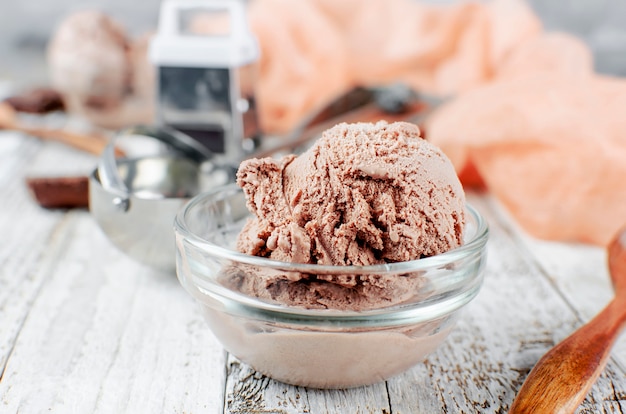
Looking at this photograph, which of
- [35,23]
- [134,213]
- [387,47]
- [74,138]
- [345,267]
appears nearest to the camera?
→ [345,267]

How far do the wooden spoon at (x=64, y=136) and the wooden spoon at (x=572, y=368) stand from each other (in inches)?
50.9

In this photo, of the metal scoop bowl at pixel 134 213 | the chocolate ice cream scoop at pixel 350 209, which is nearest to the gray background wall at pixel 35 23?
the metal scoop bowl at pixel 134 213

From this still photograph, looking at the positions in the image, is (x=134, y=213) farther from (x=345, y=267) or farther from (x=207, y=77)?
(x=207, y=77)

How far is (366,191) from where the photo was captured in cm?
79

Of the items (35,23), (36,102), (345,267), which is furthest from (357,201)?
(35,23)

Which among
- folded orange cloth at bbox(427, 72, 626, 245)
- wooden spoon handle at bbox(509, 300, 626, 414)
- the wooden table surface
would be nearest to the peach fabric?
folded orange cloth at bbox(427, 72, 626, 245)

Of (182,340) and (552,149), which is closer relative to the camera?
(182,340)

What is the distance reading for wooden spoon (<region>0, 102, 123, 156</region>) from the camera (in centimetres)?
180

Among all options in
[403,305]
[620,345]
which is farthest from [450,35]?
[403,305]

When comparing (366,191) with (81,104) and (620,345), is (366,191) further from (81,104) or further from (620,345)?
(81,104)

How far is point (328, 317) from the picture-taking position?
70 cm

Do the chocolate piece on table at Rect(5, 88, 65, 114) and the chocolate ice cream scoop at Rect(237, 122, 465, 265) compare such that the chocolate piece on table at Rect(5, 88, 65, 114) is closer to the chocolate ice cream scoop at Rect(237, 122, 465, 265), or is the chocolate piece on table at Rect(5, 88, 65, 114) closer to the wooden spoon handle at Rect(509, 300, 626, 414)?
the chocolate ice cream scoop at Rect(237, 122, 465, 265)

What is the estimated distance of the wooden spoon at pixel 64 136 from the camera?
1.80 m

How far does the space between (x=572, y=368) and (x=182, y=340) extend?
505 millimetres
